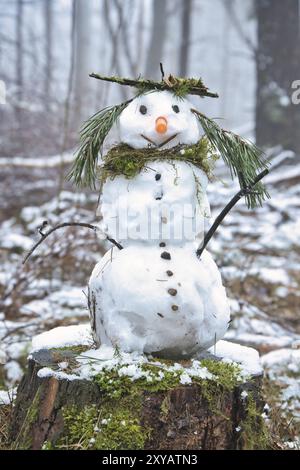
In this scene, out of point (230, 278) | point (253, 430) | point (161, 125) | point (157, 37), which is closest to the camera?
point (253, 430)

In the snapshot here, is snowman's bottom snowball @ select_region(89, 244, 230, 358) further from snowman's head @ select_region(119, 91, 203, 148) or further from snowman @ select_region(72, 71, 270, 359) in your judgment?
snowman's head @ select_region(119, 91, 203, 148)

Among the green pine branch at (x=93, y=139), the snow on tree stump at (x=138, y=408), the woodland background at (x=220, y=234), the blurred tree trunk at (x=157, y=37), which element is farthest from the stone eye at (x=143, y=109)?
the blurred tree trunk at (x=157, y=37)

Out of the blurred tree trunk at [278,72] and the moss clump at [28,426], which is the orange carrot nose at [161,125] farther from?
the blurred tree trunk at [278,72]

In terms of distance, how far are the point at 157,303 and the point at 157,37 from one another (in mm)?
13922

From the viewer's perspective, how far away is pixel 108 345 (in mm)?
2582

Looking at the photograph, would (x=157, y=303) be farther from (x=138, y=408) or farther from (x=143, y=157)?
(x=143, y=157)

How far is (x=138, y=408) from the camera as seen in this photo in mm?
2324

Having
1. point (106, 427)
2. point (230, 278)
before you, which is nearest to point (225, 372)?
point (106, 427)

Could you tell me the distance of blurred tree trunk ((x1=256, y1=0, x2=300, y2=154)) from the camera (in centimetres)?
848

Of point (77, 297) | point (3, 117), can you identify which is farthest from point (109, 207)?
point (3, 117)

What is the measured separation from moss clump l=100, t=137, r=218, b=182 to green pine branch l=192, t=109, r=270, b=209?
5cm

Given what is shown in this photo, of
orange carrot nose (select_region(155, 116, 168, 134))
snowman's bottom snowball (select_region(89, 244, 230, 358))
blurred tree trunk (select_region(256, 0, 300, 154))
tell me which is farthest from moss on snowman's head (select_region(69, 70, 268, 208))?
blurred tree trunk (select_region(256, 0, 300, 154))
